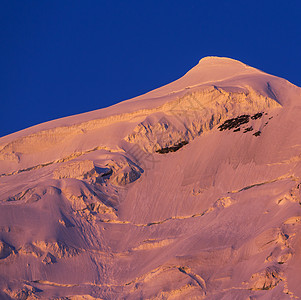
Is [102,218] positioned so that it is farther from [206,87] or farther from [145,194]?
[206,87]

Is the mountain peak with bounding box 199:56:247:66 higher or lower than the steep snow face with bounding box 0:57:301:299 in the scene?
higher

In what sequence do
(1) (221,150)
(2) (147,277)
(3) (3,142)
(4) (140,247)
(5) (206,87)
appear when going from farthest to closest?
(3) (3,142), (5) (206,87), (1) (221,150), (4) (140,247), (2) (147,277)

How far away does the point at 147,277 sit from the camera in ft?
140

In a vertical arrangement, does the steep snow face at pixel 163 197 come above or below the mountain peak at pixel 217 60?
below

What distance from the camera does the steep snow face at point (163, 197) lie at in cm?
4178

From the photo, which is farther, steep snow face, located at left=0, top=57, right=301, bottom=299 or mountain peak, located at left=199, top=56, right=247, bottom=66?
mountain peak, located at left=199, top=56, right=247, bottom=66

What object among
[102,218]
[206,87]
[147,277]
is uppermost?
[206,87]

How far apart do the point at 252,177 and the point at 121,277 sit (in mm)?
11238

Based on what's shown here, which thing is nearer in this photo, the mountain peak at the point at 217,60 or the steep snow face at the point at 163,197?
the steep snow face at the point at 163,197

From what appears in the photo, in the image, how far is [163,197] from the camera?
50.8 metres

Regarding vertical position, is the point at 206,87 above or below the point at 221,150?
above

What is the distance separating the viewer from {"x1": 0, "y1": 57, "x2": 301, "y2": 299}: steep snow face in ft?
137

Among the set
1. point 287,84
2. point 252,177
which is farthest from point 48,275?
point 287,84

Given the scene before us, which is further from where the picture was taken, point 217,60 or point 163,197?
point 217,60
